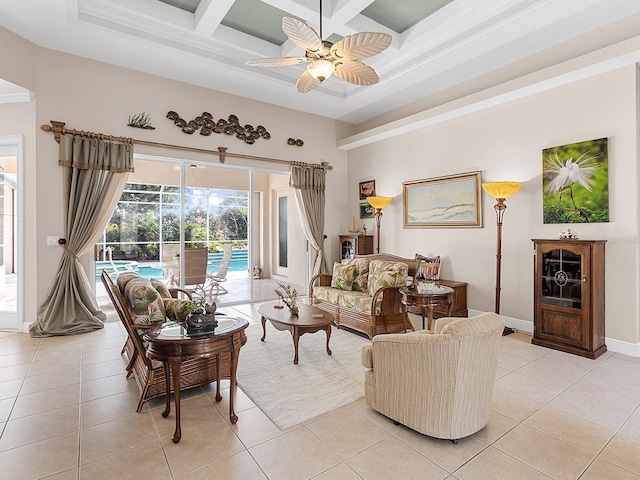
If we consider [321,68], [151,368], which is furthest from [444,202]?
[151,368]

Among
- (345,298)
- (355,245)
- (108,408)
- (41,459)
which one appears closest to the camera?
(41,459)

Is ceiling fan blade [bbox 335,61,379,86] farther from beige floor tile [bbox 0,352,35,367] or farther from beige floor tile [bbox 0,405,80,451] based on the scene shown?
beige floor tile [bbox 0,352,35,367]

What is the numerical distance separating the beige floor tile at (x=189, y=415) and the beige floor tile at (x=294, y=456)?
1.83ft

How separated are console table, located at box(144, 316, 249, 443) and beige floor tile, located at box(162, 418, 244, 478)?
7 centimetres

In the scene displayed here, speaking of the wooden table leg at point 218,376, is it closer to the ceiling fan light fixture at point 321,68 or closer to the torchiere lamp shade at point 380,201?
the ceiling fan light fixture at point 321,68

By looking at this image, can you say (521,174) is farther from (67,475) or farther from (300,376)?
(67,475)

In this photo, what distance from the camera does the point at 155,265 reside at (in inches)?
219

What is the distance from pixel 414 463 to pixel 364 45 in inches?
126

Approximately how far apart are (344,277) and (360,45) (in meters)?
3.16

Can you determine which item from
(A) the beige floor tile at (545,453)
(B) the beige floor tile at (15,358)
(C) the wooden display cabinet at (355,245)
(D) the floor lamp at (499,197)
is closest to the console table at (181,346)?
(A) the beige floor tile at (545,453)

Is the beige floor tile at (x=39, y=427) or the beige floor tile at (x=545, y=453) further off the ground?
the beige floor tile at (x=39, y=427)

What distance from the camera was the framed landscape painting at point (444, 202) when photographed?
518 centimetres

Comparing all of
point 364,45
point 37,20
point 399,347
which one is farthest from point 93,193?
point 399,347

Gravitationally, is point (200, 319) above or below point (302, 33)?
below
